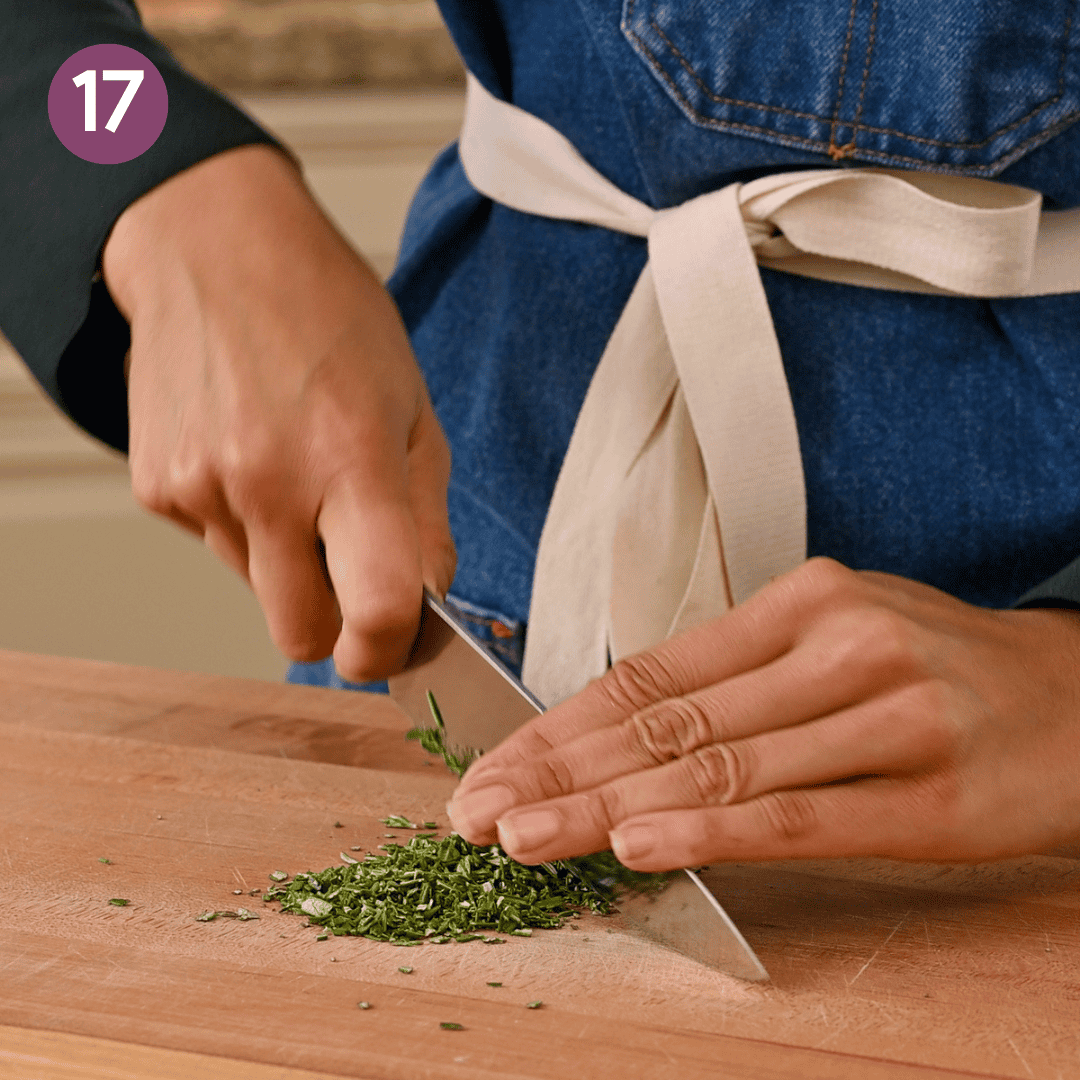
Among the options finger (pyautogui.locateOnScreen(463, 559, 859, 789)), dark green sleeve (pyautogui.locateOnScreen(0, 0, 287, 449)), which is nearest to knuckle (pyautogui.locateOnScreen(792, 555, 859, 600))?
finger (pyautogui.locateOnScreen(463, 559, 859, 789))

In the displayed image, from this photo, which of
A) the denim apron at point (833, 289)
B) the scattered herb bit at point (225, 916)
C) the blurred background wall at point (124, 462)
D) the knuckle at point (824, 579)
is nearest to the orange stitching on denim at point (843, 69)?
the denim apron at point (833, 289)

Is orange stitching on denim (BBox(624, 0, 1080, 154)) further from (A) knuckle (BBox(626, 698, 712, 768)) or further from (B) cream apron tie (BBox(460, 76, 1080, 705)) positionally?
(A) knuckle (BBox(626, 698, 712, 768))

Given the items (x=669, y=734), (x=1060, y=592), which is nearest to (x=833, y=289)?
(x=1060, y=592)

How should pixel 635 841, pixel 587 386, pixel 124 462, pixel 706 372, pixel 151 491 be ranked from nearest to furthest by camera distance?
pixel 635 841, pixel 151 491, pixel 706 372, pixel 587 386, pixel 124 462

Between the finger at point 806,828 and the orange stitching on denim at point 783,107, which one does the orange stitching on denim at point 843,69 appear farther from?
the finger at point 806,828

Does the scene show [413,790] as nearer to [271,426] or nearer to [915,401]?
[271,426]

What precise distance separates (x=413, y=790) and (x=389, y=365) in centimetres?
29

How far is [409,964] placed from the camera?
62 cm

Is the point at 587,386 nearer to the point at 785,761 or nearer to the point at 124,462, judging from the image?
the point at 785,761

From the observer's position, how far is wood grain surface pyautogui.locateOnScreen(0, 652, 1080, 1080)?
537 millimetres

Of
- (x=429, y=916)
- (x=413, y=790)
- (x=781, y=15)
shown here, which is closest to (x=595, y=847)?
(x=429, y=916)

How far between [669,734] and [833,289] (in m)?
0.36

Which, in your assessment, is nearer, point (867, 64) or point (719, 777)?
point (719, 777)

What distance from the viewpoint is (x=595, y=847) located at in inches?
24.8
